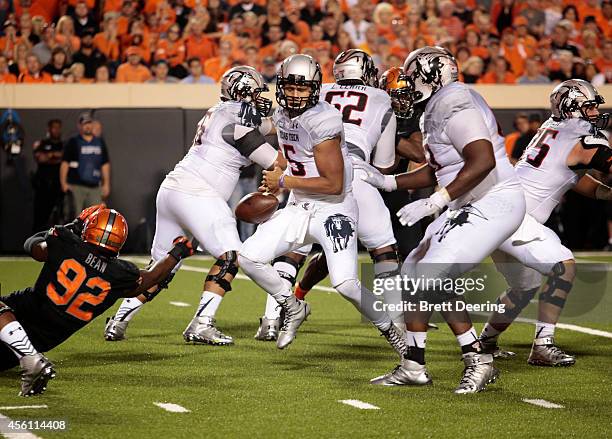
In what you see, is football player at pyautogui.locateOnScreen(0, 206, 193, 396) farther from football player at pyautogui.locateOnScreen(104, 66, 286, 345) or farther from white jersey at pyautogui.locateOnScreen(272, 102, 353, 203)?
football player at pyautogui.locateOnScreen(104, 66, 286, 345)

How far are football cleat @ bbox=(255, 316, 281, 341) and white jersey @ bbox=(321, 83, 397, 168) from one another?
53.5 inches

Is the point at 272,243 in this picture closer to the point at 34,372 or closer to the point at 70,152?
the point at 34,372

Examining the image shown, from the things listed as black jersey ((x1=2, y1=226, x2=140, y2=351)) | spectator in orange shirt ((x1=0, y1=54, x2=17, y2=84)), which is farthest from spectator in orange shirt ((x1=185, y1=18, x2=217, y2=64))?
black jersey ((x1=2, y1=226, x2=140, y2=351))

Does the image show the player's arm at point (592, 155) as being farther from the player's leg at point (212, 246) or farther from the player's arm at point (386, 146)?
the player's leg at point (212, 246)

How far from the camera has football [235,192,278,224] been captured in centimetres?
664

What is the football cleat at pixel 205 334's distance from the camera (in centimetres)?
762

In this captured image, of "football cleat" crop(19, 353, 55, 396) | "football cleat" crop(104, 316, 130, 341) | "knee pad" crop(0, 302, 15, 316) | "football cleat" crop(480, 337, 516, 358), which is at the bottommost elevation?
"football cleat" crop(104, 316, 130, 341)

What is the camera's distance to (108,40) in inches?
579

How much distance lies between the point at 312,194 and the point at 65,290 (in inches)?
57.5

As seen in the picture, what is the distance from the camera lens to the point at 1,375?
621 cm

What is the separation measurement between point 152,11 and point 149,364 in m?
9.28

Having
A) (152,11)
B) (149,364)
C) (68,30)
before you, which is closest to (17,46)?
(68,30)

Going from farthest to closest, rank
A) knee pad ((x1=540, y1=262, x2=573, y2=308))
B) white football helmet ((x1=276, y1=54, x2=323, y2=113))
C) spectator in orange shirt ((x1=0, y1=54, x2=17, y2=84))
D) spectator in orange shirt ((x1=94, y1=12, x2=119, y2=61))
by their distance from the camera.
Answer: spectator in orange shirt ((x1=94, y1=12, x2=119, y2=61)) < spectator in orange shirt ((x1=0, y1=54, x2=17, y2=84)) < knee pad ((x1=540, y1=262, x2=573, y2=308)) < white football helmet ((x1=276, y1=54, x2=323, y2=113))

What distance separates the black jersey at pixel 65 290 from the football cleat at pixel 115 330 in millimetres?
1736
